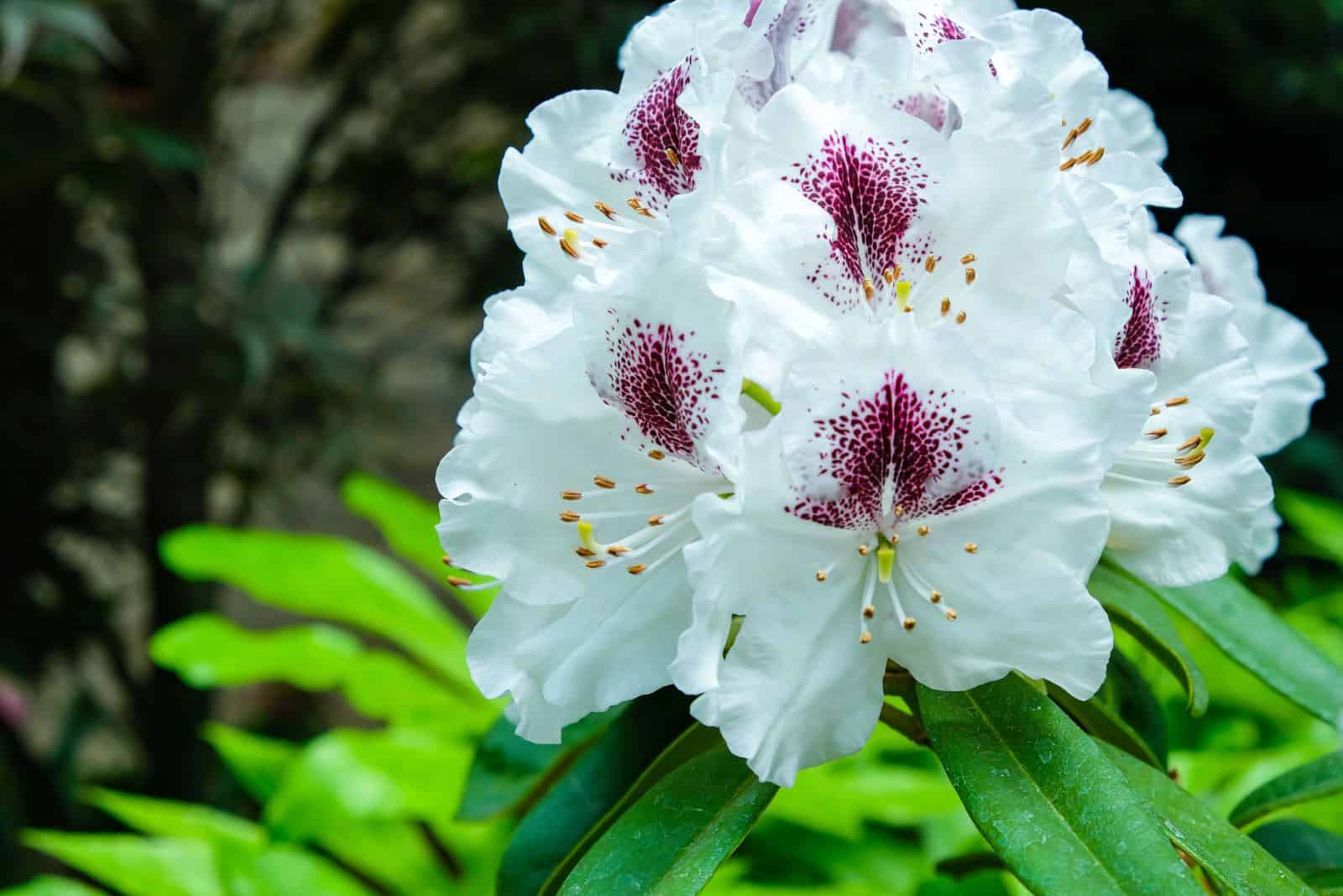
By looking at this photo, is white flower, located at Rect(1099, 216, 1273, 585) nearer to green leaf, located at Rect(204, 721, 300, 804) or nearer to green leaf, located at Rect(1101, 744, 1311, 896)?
green leaf, located at Rect(1101, 744, 1311, 896)

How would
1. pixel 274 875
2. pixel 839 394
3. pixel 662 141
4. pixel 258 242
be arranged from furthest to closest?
pixel 258 242, pixel 274 875, pixel 662 141, pixel 839 394

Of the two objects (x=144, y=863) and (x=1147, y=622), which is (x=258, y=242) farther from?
(x=1147, y=622)

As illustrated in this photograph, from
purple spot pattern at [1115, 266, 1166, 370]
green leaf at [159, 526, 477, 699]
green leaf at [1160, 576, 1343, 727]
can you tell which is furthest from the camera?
green leaf at [159, 526, 477, 699]

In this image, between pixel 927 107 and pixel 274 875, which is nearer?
pixel 927 107

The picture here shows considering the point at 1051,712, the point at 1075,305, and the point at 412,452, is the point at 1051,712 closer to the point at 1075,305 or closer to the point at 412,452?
the point at 1075,305

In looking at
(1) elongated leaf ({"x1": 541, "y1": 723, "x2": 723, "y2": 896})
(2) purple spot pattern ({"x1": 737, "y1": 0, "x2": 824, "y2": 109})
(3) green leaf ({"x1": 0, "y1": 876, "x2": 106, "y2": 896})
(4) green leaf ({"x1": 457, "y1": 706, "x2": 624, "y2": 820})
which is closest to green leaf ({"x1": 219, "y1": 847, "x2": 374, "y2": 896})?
(3) green leaf ({"x1": 0, "y1": 876, "x2": 106, "y2": 896})

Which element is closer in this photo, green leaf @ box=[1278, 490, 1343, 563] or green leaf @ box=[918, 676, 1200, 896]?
green leaf @ box=[918, 676, 1200, 896]

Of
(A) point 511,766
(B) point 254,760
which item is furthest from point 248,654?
(A) point 511,766

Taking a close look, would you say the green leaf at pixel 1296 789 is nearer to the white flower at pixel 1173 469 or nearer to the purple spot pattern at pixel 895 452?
the white flower at pixel 1173 469
